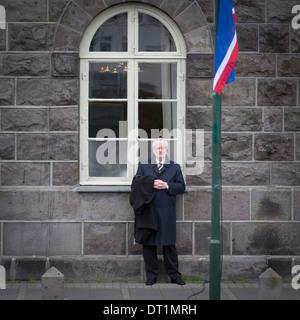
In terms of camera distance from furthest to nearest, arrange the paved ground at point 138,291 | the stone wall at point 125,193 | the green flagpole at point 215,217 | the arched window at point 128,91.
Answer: the arched window at point 128,91 < the stone wall at point 125,193 < the paved ground at point 138,291 < the green flagpole at point 215,217

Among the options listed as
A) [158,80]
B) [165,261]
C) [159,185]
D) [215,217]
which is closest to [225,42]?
[215,217]

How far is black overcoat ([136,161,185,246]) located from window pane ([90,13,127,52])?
1795 mm

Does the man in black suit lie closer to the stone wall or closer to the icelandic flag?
the stone wall

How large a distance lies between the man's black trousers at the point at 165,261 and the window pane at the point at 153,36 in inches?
112

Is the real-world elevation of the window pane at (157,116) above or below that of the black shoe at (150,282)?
above

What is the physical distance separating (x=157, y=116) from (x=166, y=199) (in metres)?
1.30


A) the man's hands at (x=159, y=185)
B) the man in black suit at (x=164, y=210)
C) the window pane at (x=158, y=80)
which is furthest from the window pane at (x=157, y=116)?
the man's hands at (x=159, y=185)

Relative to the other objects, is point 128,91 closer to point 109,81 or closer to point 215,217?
point 109,81

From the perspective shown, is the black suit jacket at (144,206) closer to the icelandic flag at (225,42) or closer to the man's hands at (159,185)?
the man's hands at (159,185)

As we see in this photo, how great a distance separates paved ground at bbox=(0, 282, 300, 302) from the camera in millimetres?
7855

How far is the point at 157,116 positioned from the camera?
29.9 feet

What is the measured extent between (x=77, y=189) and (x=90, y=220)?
0.47m

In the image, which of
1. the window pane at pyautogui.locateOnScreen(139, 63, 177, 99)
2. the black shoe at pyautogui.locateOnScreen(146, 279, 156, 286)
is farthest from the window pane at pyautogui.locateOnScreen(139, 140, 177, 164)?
the black shoe at pyautogui.locateOnScreen(146, 279, 156, 286)

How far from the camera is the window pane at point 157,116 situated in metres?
9.11
